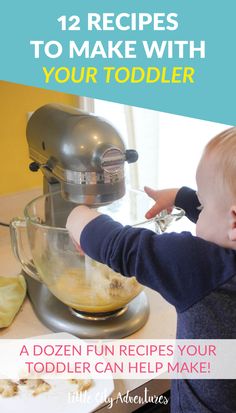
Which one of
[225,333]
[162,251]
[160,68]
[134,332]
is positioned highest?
[160,68]

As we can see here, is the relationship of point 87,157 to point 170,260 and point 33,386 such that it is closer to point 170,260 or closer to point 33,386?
point 170,260

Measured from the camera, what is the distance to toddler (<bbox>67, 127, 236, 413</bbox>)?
0.44 meters

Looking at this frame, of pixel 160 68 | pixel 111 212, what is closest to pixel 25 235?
pixel 111 212

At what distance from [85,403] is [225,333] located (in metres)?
0.18

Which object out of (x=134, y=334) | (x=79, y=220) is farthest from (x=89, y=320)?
(x=79, y=220)

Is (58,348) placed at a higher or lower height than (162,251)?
lower

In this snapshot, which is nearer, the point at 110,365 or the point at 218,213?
the point at 218,213

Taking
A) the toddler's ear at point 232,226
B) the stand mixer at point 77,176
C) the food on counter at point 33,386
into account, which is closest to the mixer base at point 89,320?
the stand mixer at point 77,176

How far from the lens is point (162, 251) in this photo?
0.45 m

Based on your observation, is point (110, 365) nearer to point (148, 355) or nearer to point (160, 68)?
point (148, 355)

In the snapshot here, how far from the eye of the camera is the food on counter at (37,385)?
517 millimetres

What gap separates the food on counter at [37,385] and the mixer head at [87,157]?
0.75 ft

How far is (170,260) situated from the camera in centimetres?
45

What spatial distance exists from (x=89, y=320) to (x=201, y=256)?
0.87 feet
